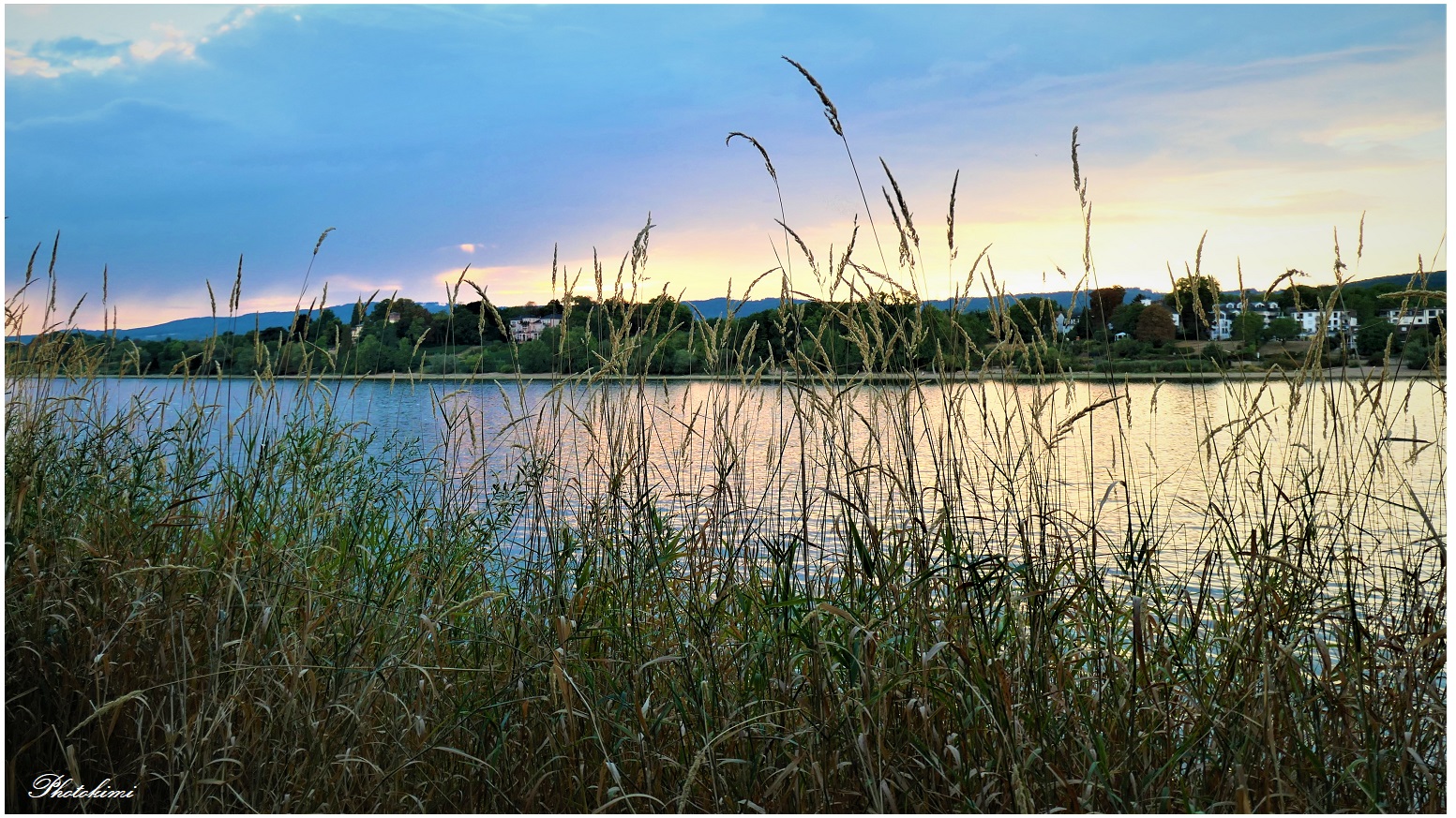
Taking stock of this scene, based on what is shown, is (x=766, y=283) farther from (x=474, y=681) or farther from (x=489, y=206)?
(x=489, y=206)

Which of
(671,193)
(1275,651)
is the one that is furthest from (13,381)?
(1275,651)

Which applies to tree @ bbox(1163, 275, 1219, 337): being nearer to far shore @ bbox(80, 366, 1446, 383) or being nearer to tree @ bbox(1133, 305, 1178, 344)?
tree @ bbox(1133, 305, 1178, 344)

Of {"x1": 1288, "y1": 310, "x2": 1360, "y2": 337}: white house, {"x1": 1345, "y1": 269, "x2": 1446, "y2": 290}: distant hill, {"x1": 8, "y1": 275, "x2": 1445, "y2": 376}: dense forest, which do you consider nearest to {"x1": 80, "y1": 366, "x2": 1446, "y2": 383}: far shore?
{"x1": 8, "y1": 275, "x2": 1445, "y2": 376}: dense forest

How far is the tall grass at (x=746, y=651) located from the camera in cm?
186

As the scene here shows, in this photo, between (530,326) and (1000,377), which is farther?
(530,326)

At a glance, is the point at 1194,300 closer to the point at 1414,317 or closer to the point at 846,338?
the point at 1414,317

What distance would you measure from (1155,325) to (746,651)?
2.08 m

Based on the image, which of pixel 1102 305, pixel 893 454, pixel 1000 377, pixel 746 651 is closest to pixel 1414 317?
pixel 1102 305

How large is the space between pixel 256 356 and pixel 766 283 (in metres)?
1.91

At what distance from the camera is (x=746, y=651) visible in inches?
91.4

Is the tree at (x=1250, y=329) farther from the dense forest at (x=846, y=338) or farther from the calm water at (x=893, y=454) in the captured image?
the calm water at (x=893, y=454)

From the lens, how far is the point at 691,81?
363cm

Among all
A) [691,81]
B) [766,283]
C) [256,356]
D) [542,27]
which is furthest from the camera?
[691,81]

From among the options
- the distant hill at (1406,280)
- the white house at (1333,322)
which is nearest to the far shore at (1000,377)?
the white house at (1333,322)
